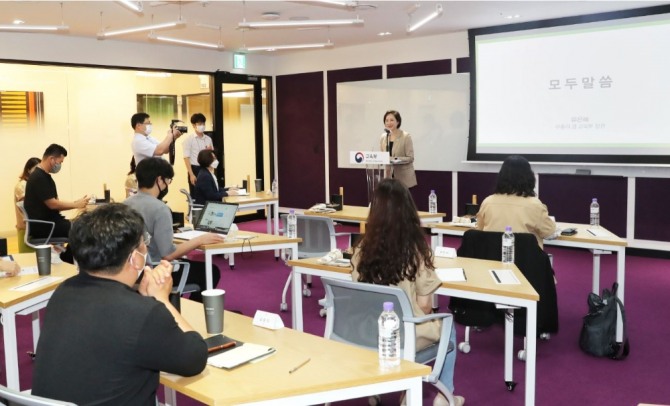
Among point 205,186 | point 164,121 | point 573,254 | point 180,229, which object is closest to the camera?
point 180,229

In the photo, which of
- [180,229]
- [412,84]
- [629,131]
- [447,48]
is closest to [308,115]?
[412,84]

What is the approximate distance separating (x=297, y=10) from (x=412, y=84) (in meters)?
2.66

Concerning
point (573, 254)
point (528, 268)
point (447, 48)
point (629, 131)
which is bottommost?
point (573, 254)

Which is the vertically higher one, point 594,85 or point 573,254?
point 594,85

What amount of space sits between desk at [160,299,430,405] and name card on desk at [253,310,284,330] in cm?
20

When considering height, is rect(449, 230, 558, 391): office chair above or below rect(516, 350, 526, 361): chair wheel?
above

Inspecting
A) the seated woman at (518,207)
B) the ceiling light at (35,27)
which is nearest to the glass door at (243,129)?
the ceiling light at (35,27)

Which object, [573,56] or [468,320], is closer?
[468,320]

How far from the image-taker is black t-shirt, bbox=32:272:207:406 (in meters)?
1.78

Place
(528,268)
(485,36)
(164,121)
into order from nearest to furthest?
(528,268), (485,36), (164,121)

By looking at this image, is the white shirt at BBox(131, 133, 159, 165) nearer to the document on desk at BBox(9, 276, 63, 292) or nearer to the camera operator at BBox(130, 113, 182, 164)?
the camera operator at BBox(130, 113, 182, 164)

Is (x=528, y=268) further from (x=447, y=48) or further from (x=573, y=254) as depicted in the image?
(x=447, y=48)

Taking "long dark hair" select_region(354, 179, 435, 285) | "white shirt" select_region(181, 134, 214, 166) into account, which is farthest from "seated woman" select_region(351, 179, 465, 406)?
"white shirt" select_region(181, 134, 214, 166)

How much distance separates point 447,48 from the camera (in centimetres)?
900
